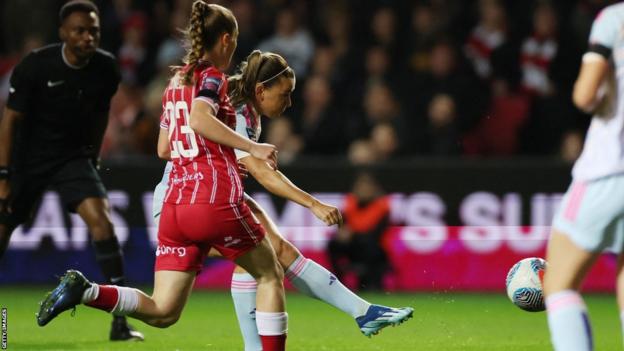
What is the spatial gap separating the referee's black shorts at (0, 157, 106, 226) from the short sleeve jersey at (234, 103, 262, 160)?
2.11m

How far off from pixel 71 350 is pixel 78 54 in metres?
2.10

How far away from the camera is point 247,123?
6.90m

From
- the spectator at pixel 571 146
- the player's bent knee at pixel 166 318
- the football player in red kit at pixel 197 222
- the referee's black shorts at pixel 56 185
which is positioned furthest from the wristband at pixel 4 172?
the spectator at pixel 571 146

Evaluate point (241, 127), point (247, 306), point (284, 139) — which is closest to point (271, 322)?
point (247, 306)

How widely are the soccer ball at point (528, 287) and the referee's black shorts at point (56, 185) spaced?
3104mm

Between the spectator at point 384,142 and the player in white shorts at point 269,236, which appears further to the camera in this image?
the spectator at point 384,142

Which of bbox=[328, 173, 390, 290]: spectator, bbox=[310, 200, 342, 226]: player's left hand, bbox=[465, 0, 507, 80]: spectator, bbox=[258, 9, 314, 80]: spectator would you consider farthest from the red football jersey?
bbox=[465, 0, 507, 80]: spectator

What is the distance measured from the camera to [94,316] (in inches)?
416

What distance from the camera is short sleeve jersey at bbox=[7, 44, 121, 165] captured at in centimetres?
872

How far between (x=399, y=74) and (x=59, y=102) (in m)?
6.27

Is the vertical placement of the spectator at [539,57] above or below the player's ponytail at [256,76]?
below

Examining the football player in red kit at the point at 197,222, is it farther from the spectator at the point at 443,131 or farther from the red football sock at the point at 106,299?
the spectator at the point at 443,131

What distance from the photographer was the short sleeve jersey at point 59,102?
8719 millimetres

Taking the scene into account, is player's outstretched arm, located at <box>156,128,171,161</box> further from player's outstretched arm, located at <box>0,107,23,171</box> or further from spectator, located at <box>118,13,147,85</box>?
spectator, located at <box>118,13,147,85</box>
